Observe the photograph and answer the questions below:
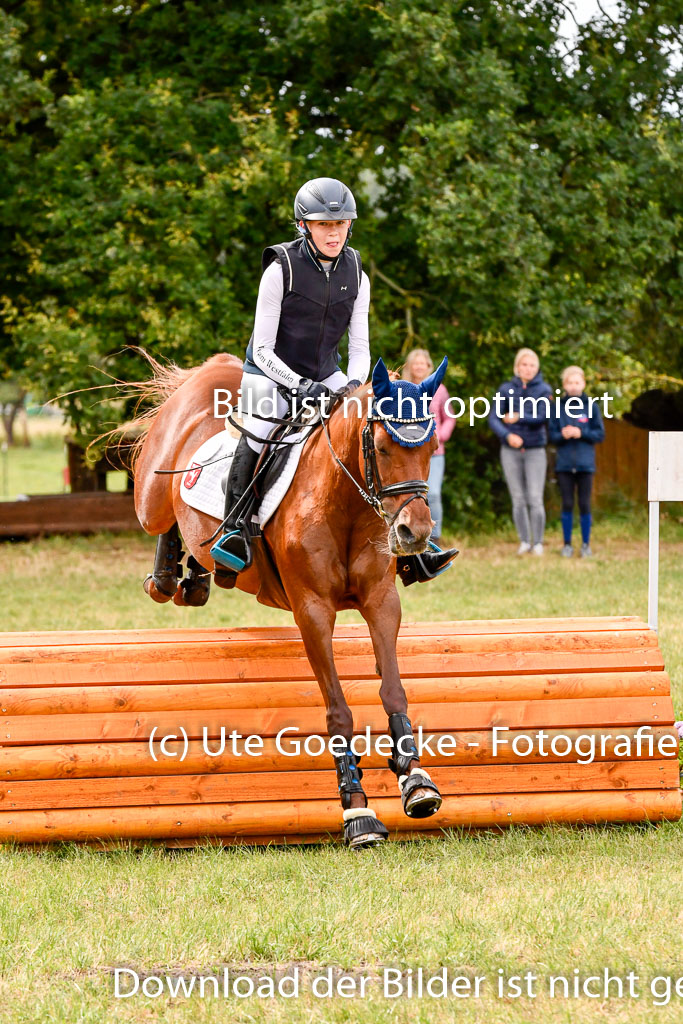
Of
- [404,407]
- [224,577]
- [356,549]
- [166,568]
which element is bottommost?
[166,568]

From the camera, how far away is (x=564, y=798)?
16.9 feet

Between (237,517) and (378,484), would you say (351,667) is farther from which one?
(378,484)

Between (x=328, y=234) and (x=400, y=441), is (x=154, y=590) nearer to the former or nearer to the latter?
(x=328, y=234)

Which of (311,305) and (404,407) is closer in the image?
(404,407)

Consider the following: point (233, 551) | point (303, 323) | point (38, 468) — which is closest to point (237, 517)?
point (233, 551)

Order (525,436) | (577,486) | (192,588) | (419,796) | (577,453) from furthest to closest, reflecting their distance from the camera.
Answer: (577,486)
(577,453)
(525,436)
(192,588)
(419,796)

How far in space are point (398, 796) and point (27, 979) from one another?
1.90m

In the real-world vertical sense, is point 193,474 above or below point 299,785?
above

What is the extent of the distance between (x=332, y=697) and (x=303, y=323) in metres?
1.68

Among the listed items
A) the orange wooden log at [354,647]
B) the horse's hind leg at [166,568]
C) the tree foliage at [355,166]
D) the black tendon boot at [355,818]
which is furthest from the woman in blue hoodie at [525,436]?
the black tendon boot at [355,818]

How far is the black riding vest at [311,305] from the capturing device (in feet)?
16.7

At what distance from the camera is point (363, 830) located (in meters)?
4.33

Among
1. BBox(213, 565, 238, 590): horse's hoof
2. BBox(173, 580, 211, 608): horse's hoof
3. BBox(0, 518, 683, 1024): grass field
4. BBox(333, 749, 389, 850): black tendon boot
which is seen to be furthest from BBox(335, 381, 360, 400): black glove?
BBox(173, 580, 211, 608): horse's hoof

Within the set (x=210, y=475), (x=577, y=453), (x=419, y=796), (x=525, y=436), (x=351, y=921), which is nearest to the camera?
(x=351, y=921)
